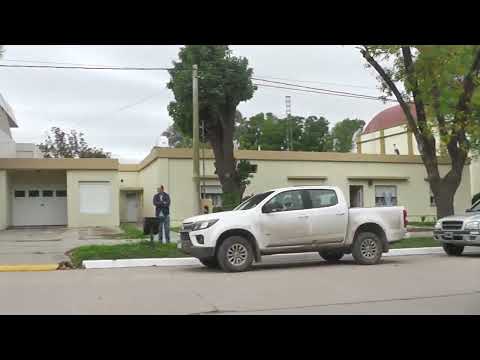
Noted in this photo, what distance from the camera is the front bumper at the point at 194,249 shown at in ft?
39.6

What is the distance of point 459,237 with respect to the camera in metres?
14.8

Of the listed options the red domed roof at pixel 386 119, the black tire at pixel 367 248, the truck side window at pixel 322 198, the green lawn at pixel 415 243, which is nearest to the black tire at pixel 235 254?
the truck side window at pixel 322 198

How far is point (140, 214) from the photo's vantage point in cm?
3528

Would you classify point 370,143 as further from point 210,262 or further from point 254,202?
point 210,262

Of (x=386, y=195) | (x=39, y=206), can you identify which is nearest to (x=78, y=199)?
(x=39, y=206)

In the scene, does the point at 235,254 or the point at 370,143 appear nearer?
the point at 235,254

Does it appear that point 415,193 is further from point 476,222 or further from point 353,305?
point 353,305

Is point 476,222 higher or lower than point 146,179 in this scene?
lower

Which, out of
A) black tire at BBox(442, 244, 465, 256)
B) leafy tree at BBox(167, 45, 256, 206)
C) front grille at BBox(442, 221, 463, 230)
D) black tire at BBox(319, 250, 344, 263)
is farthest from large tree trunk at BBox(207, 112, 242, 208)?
black tire at BBox(319, 250, 344, 263)

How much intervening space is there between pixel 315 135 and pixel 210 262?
54.8 metres

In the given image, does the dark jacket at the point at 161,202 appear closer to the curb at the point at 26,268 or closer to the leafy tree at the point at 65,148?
the curb at the point at 26,268
